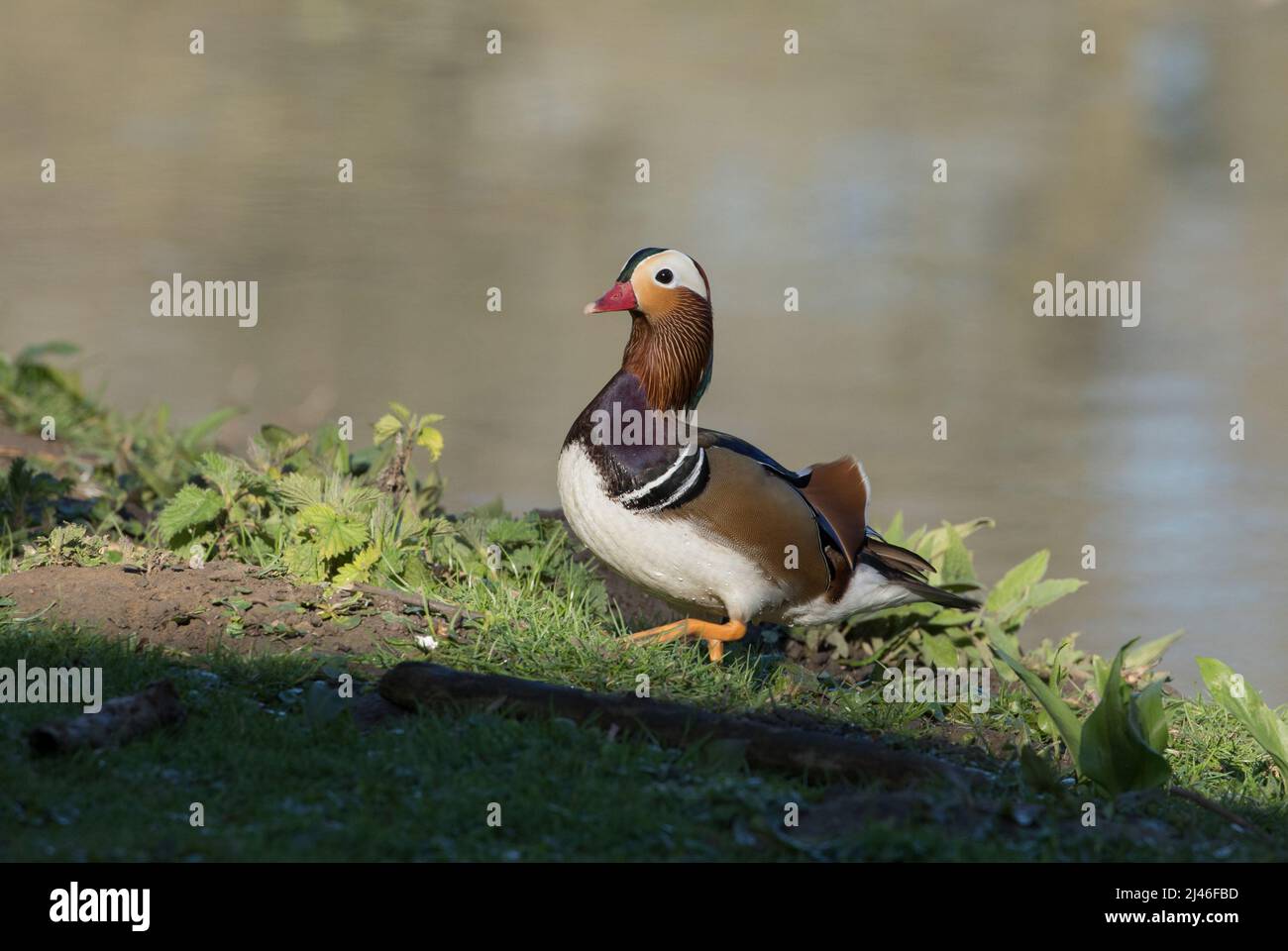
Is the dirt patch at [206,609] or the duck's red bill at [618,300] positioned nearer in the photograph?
the dirt patch at [206,609]

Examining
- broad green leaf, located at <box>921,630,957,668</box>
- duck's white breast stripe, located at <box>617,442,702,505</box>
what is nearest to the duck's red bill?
duck's white breast stripe, located at <box>617,442,702,505</box>

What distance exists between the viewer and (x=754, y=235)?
1247cm

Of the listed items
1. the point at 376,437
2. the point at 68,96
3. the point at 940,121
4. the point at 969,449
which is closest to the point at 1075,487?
the point at 969,449

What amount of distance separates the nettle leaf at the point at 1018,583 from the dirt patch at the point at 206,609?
279 centimetres

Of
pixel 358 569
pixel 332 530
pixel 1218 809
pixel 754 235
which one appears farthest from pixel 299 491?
pixel 754 235

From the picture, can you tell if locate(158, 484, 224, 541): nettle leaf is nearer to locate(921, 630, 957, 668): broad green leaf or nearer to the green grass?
the green grass

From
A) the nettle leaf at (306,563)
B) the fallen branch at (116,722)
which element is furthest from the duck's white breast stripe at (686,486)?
the fallen branch at (116,722)

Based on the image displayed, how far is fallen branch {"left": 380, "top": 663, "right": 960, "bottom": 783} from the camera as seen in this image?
4.06 meters

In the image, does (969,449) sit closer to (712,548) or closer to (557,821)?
(712,548)

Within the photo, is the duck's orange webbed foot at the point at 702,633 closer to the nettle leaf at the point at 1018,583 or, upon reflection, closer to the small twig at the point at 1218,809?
the small twig at the point at 1218,809

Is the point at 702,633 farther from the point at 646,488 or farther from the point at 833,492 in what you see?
the point at 833,492

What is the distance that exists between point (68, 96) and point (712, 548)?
1250 cm

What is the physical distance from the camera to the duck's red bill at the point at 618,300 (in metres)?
5.21

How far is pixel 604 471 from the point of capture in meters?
5.07
